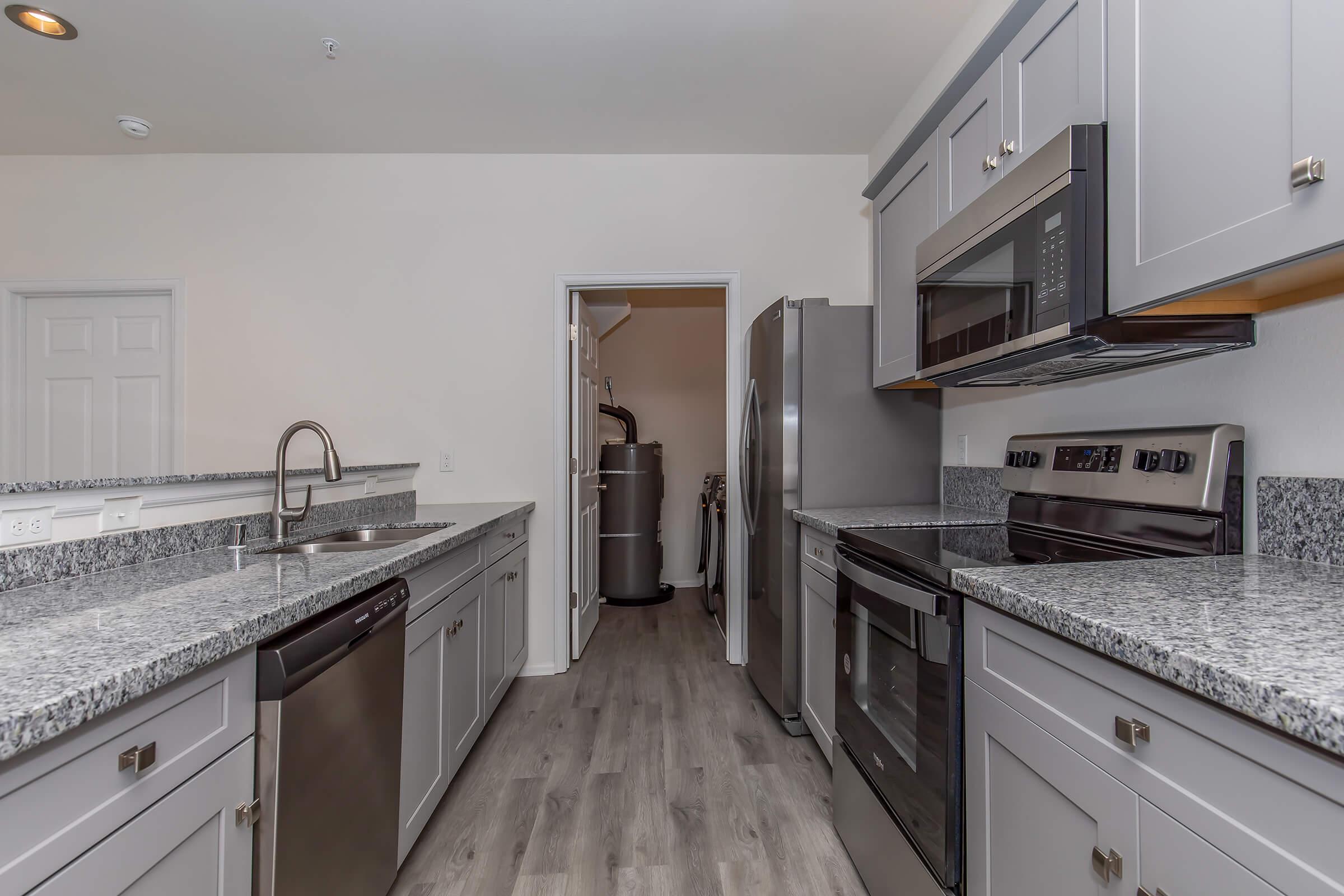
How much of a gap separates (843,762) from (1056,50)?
6.05 feet

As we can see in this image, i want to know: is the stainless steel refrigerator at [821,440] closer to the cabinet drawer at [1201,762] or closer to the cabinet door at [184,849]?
the cabinet drawer at [1201,762]

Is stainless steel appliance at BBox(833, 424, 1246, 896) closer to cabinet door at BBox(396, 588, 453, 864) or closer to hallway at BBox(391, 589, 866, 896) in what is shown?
hallway at BBox(391, 589, 866, 896)

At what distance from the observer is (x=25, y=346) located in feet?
9.59

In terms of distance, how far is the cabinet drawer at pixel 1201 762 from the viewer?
0.52 m

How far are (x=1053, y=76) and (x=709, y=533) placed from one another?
3.22 m

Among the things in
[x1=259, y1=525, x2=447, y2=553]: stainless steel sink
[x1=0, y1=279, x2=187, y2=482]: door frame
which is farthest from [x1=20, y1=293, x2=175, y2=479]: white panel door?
[x1=259, y1=525, x2=447, y2=553]: stainless steel sink

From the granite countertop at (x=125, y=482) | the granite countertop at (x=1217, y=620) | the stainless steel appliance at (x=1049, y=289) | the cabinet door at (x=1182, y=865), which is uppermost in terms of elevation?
the stainless steel appliance at (x=1049, y=289)

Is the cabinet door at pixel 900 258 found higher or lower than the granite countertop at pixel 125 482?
higher

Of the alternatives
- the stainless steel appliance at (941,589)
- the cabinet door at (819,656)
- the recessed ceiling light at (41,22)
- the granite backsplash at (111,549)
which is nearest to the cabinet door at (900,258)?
the stainless steel appliance at (941,589)

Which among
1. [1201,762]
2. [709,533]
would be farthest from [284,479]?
[709,533]

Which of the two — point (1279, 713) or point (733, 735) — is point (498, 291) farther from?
point (1279, 713)

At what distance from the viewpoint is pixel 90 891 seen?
65 centimetres

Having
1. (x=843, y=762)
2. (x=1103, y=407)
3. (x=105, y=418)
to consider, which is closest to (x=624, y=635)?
(x=843, y=762)

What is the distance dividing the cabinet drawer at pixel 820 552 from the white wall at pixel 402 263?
1368mm
